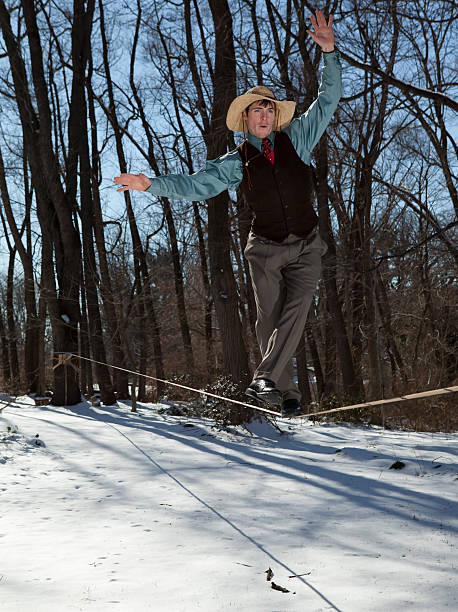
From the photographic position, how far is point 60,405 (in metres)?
14.1

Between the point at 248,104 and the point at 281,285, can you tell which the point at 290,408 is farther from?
the point at 248,104

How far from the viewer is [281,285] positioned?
164 inches

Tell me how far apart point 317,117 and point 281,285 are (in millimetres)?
1113

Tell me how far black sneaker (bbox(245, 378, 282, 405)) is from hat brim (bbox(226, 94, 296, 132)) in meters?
1.63

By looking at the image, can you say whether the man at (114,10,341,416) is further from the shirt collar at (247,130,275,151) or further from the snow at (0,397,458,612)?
the snow at (0,397,458,612)

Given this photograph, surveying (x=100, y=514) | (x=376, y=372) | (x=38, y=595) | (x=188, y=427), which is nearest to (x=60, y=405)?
(x=188, y=427)

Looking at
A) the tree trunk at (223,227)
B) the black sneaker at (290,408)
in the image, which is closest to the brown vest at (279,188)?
the black sneaker at (290,408)

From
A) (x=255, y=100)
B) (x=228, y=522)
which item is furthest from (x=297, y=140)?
(x=228, y=522)

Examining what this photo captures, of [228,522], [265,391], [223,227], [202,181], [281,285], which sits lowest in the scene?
[228,522]

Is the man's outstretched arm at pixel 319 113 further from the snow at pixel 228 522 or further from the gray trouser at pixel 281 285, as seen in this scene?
the snow at pixel 228 522

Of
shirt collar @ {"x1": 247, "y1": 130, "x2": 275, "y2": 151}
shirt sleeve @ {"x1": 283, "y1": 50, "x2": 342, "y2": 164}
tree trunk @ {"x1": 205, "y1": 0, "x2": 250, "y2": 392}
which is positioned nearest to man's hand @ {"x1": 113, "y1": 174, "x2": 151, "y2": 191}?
shirt collar @ {"x1": 247, "y1": 130, "x2": 275, "y2": 151}

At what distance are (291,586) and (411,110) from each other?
45.8 ft

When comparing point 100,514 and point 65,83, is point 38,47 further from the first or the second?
point 100,514

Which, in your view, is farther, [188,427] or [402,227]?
[402,227]
